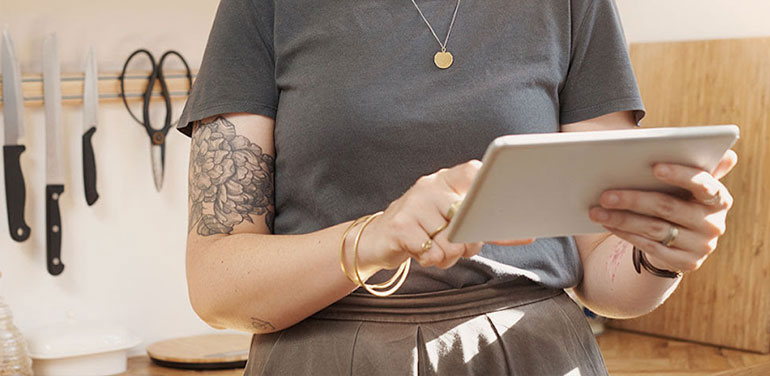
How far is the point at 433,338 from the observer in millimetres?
785

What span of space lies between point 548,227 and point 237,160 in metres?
0.32

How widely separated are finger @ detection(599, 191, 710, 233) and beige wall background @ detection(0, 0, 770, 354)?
1.03m

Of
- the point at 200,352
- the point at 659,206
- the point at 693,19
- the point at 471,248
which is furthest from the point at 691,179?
the point at 693,19

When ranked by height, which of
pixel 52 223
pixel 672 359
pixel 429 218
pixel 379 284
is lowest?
pixel 672 359

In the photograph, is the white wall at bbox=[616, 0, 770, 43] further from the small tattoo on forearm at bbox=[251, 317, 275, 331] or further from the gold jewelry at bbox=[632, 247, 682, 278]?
the small tattoo on forearm at bbox=[251, 317, 275, 331]

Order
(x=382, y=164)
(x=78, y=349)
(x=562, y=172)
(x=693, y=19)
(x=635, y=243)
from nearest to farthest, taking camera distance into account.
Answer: (x=562, y=172)
(x=635, y=243)
(x=382, y=164)
(x=78, y=349)
(x=693, y=19)

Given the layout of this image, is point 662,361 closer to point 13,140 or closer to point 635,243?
point 635,243

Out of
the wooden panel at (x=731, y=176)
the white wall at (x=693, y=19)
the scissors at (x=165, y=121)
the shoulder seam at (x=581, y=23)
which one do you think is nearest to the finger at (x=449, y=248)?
the shoulder seam at (x=581, y=23)

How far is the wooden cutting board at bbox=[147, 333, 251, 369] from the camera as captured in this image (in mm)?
1422

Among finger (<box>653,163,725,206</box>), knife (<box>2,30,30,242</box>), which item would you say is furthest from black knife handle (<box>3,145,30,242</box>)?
finger (<box>653,163,725,206</box>)

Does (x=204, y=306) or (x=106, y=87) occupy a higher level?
(x=106, y=87)

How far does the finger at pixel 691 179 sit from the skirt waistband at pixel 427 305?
0.75 ft

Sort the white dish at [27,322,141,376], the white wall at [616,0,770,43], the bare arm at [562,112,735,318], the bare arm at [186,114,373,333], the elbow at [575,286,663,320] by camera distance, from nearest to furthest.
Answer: the bare arm at [562,112,735,318] → the bare arm at [186,114,373,333] → the elbow at [575,286,663,320] → the white dish at [27,322,141,376] → the white wall at [616,0,770,43]

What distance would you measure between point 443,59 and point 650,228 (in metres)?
0.26
